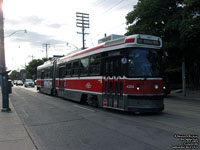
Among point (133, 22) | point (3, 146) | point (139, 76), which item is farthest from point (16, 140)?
point (133, 22)

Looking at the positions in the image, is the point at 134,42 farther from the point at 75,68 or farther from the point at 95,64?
the point at 75,68

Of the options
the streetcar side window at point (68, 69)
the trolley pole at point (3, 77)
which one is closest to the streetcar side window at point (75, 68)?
the streetcar side window at point (68, 69)

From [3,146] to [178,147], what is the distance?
4.41 m

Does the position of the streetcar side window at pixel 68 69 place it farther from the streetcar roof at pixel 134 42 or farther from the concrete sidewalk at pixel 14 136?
the concrete sidewalk at pixel 14 136

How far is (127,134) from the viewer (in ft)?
21.0

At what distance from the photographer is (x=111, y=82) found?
32.8ft

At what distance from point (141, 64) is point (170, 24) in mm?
12022

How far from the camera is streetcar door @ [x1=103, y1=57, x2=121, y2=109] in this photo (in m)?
9.64

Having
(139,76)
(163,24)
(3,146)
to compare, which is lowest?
(3,146)

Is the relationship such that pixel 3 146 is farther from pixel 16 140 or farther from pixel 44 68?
pixel 44 68

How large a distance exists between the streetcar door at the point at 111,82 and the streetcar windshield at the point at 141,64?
2.21ft

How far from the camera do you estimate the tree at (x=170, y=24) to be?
57.7 ft

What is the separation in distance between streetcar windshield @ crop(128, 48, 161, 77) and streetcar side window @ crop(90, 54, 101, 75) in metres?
2.27

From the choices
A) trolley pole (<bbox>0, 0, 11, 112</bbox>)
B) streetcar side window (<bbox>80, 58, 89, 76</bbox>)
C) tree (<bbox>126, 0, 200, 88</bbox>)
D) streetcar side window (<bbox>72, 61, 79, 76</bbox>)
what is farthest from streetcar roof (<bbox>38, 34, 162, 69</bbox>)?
tree (<bbox>126, 0, 200, 88</bbox>)
